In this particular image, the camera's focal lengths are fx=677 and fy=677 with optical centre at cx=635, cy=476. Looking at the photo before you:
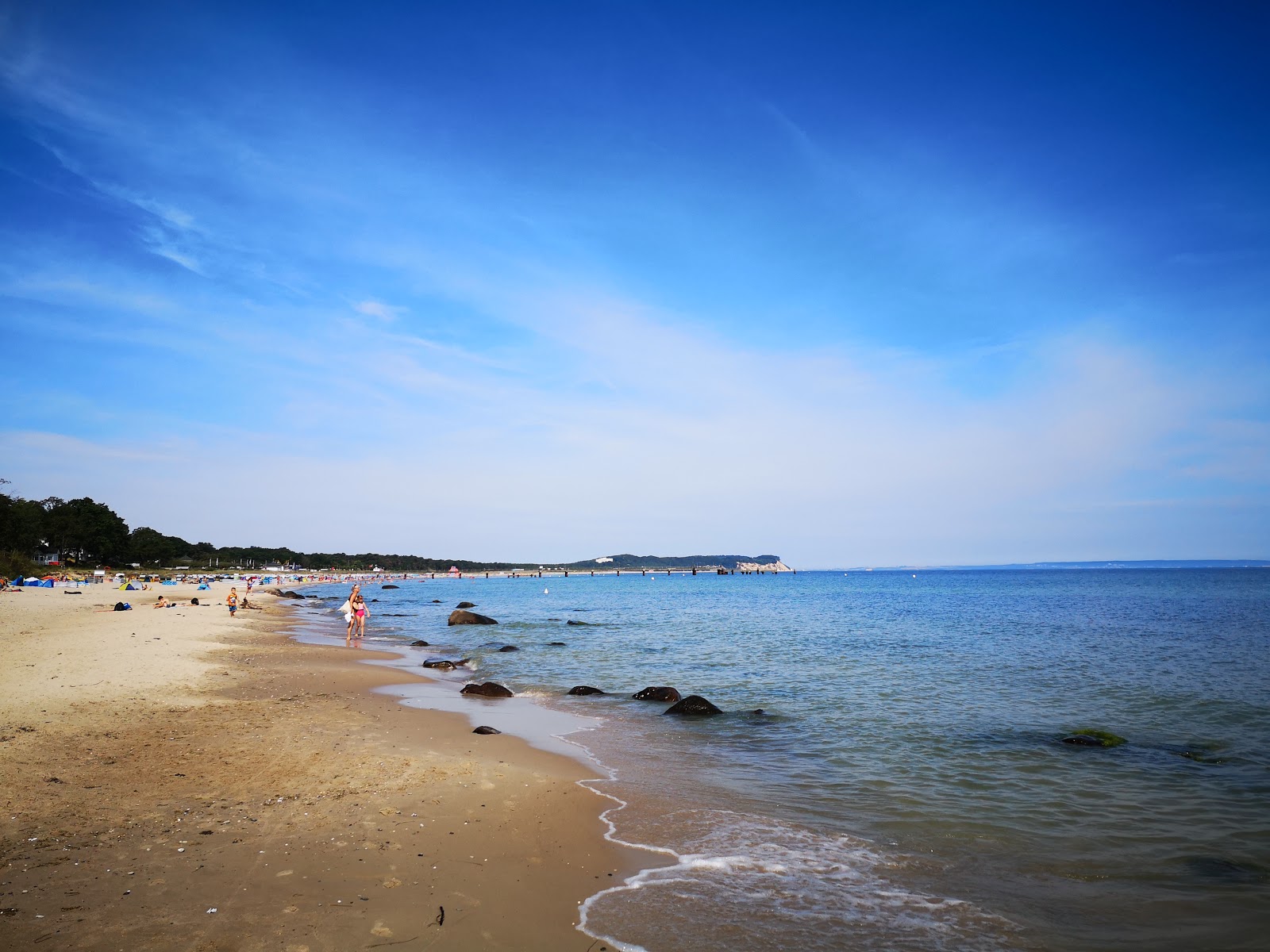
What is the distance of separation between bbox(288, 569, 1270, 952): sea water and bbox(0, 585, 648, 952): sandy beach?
1020 mm

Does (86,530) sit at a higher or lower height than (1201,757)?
higher

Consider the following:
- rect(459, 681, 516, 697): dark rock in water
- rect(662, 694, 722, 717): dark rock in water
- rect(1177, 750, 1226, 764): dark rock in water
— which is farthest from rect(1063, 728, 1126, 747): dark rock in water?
rect(459, 681, 516, 697): dark rock in water

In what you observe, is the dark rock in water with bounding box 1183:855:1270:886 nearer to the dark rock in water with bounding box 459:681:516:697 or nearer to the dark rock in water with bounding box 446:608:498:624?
the dark rock in water with bounding box 459:681:516:697

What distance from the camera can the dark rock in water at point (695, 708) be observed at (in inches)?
713

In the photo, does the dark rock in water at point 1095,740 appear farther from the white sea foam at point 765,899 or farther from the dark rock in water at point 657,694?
the dark rock in water at point 657,694

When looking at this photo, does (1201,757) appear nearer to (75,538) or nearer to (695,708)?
(695,708)

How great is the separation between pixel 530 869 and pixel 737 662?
21.6 meters

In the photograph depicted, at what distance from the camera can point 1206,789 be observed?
38.9ft

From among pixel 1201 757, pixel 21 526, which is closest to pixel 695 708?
pixel 1201 757

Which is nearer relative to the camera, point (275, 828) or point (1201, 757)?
point (275, 828)

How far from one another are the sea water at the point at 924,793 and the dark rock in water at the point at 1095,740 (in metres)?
0.25

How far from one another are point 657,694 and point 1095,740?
1097 cm

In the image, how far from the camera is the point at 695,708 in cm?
1822

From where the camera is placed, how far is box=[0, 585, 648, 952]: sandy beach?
238 inches
